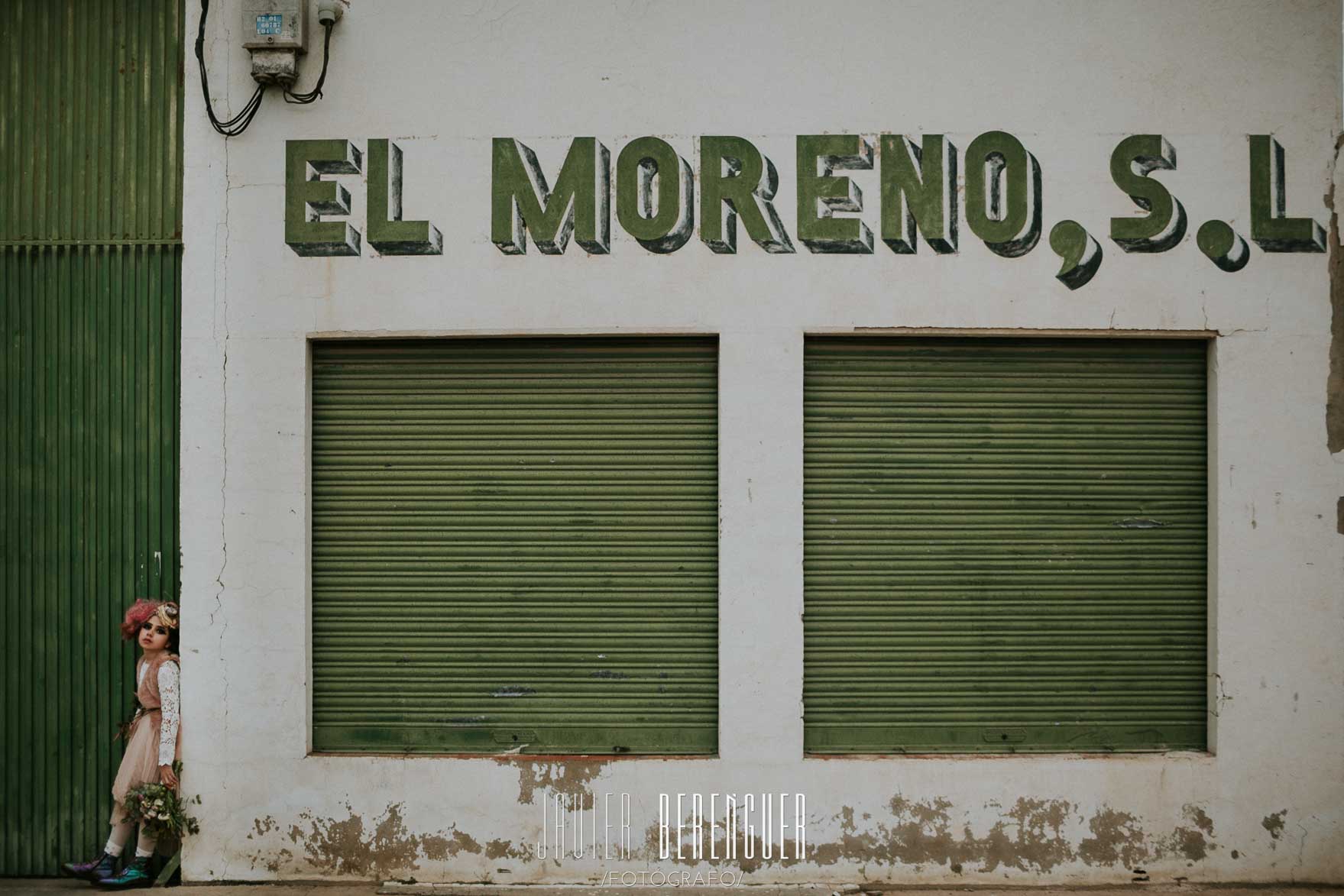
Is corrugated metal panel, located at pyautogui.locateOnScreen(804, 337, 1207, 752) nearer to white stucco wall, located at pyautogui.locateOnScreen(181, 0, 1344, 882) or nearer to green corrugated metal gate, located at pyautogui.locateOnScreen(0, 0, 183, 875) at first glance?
white stucco wall, located at pyautogui.locateOnScreen(181, 0, 1344, 882)

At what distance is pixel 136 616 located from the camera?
6.00m

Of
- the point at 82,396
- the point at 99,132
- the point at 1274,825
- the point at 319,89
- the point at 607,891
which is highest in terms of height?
the point at 319,89

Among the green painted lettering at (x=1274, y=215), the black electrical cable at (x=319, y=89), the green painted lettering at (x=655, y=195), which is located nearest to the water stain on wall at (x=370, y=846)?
the green painted lettering at (x=655, y=195)

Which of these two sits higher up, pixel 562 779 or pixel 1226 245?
pixel 1226 245

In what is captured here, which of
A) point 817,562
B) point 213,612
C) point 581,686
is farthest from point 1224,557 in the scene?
point 213,612

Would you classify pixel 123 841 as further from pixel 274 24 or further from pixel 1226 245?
pixel 1226 245

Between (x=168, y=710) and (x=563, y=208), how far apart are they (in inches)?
155

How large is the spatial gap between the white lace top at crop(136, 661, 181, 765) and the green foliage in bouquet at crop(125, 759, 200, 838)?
0.32ft

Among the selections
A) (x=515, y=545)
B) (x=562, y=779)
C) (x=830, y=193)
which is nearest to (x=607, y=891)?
(x=562, y=779)

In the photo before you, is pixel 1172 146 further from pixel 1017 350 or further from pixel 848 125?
pixel 848 125

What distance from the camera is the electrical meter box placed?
593 centimetres

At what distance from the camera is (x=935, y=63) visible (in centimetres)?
597

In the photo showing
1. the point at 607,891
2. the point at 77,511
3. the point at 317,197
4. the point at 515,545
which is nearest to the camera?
the point at 607,891

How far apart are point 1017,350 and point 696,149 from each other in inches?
93.8
